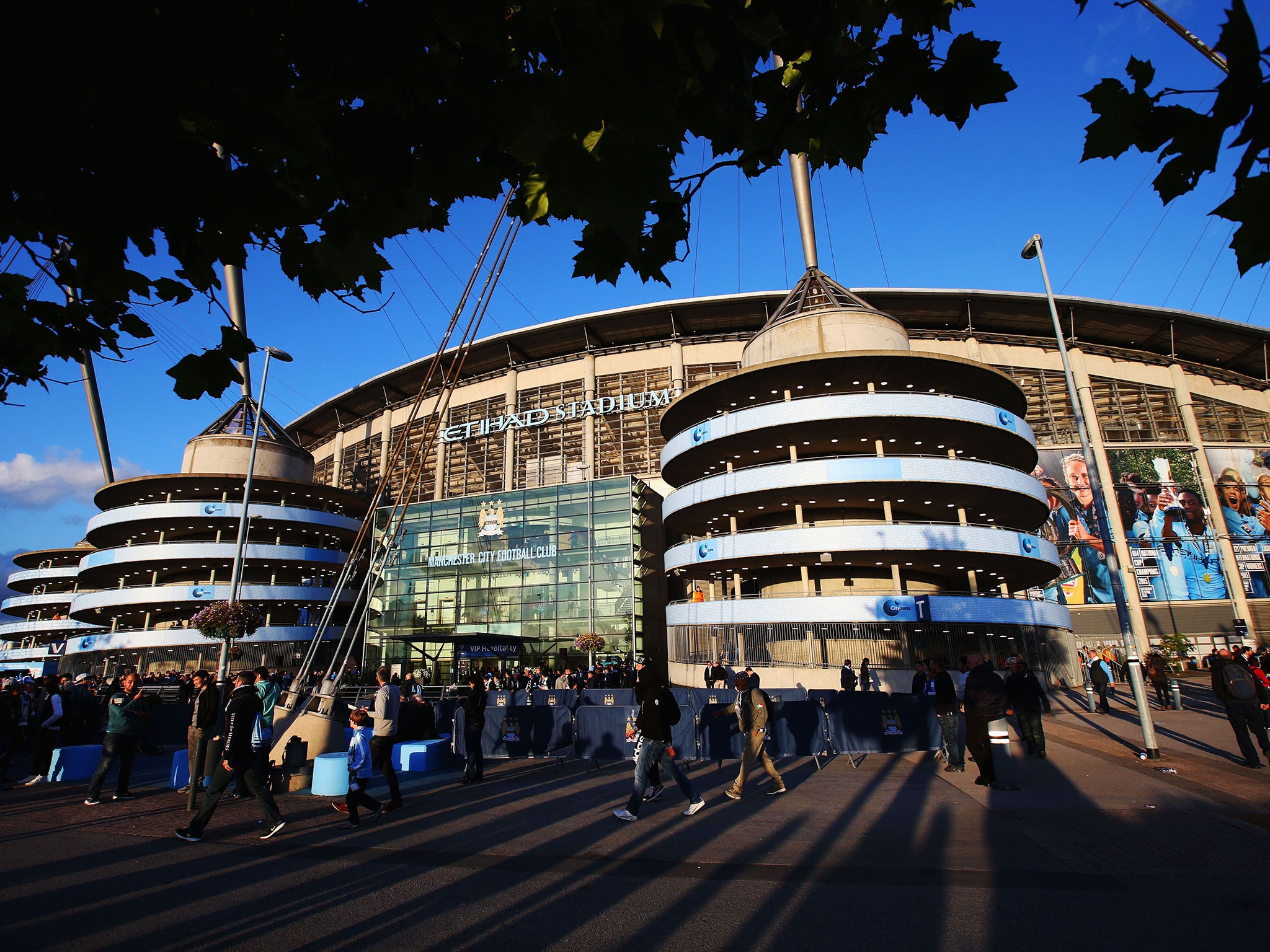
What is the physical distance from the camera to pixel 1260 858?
226 inches

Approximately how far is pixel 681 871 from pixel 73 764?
1311 centimetres

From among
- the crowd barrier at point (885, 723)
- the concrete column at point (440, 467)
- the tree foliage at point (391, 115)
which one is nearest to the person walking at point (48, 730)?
the tree foliage at point (391, 115)

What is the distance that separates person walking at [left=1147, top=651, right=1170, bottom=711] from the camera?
20.8 metres

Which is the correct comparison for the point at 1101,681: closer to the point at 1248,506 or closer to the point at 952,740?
the point at 952,740

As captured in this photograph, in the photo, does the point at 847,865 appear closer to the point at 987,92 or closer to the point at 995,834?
the point at 995,834

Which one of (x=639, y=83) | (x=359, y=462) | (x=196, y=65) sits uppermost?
(x=359, y=462)

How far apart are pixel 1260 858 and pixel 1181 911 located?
6.52 feet

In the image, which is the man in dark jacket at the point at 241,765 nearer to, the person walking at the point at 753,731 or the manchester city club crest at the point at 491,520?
the person walking at the point at 753,731

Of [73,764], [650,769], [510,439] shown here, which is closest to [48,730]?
[73,764]

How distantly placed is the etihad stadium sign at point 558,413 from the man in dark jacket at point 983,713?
39.9m

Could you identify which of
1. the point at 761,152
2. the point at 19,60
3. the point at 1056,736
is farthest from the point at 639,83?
the point at 1056,736

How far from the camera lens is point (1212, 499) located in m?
46.5

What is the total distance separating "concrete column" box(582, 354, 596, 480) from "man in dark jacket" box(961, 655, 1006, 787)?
124 ft

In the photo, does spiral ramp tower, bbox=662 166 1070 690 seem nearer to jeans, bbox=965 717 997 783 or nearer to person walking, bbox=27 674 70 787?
jeans, bbox=965 717 997 783
